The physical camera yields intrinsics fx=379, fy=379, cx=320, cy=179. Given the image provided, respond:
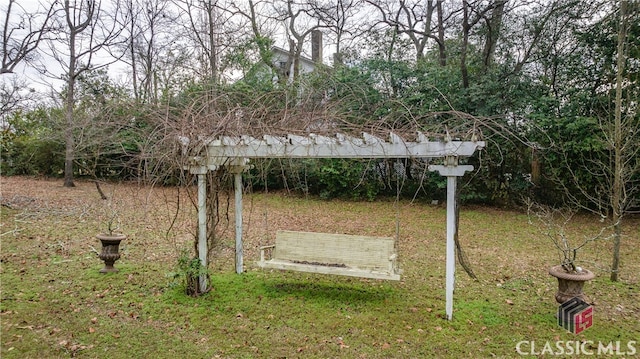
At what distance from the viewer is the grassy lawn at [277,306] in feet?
11.0

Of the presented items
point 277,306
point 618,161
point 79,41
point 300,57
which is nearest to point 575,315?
point 618,161

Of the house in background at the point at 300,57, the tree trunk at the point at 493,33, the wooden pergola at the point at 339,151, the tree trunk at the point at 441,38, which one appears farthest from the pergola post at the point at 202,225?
the house in background at the point at 300,57

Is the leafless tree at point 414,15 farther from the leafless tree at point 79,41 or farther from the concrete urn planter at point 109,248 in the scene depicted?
the concrete urn planter at point 109,248

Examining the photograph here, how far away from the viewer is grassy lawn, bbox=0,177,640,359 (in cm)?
334

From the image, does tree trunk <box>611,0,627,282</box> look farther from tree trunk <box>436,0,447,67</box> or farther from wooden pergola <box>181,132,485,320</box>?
tree trunk <box>436,0,447,67</box>

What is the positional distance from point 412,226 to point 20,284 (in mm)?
7240

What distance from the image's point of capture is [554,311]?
→ 13.7ft

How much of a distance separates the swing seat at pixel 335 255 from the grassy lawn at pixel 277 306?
0.39 m

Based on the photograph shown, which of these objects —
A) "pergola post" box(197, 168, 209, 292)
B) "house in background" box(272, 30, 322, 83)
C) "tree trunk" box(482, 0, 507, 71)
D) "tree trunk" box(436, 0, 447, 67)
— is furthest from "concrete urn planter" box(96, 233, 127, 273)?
"house in background" box(272, 30, 322, 83)

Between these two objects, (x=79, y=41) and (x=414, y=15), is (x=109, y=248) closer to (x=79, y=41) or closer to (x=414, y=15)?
(x=79, y=41)

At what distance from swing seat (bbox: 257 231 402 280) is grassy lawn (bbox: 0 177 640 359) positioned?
1.29 feet

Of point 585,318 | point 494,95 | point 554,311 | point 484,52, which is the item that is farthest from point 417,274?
point 484,52

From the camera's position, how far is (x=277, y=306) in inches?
165

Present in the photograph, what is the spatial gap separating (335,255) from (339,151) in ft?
4.67
